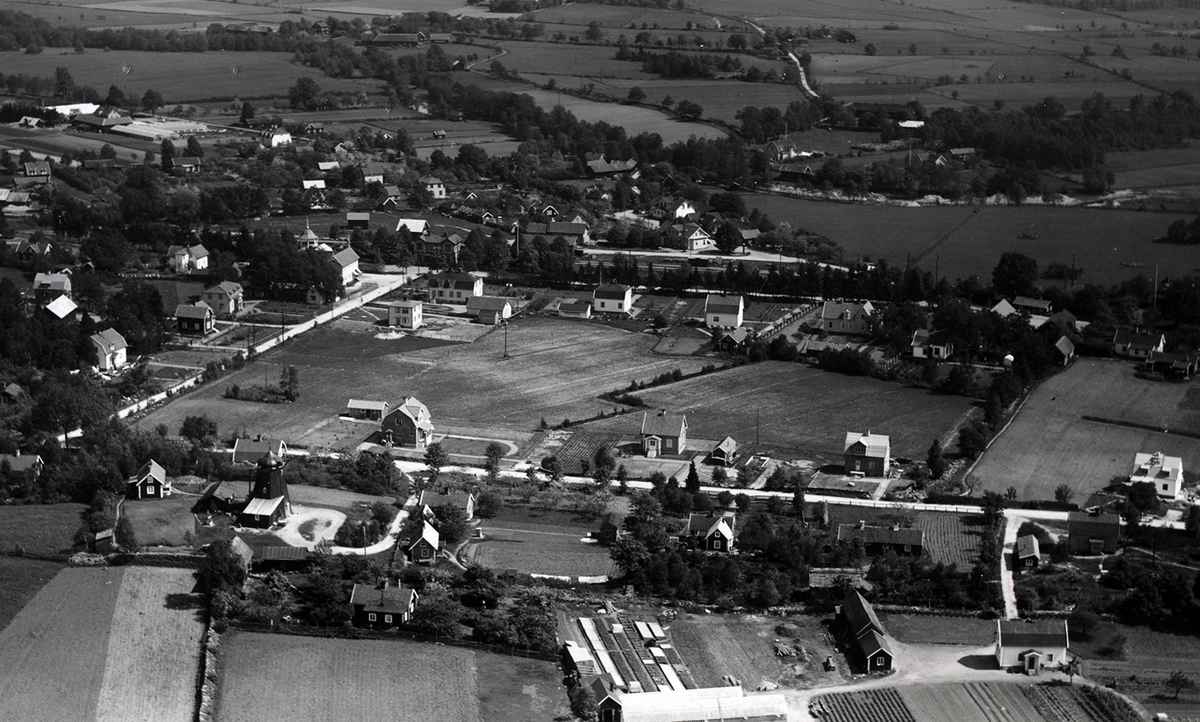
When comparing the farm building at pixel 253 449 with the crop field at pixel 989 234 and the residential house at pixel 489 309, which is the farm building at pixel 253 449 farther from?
the crop field at pixel 989 234

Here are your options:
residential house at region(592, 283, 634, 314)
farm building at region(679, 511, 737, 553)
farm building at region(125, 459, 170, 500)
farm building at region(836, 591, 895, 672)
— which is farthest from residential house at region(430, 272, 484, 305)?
farm building at region(836, 591, 895, 672)

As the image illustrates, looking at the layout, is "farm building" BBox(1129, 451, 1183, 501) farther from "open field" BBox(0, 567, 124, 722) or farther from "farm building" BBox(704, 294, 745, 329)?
"open field" BBox(0, 567, 124, 722)

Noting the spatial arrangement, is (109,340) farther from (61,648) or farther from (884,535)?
(884,535)

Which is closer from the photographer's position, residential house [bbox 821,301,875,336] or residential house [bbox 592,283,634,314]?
residential house [bbox 821,301,875,336]

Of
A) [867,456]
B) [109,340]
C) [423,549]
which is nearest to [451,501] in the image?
[423,549]

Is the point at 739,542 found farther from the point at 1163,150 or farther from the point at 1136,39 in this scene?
the point at 1136,39

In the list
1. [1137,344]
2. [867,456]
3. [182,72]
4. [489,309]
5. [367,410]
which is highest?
[182,72]

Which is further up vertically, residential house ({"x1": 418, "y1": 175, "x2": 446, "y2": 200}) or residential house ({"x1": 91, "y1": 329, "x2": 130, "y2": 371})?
residential house ({"x1": 418, "y1": 175, "x2": 446, "y2": 200})

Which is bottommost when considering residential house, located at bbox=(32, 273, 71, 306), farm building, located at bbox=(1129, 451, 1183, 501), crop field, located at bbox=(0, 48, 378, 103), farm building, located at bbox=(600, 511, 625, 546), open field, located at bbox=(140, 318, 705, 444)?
open field, located at bbox=(140, 318, 705, 444)
